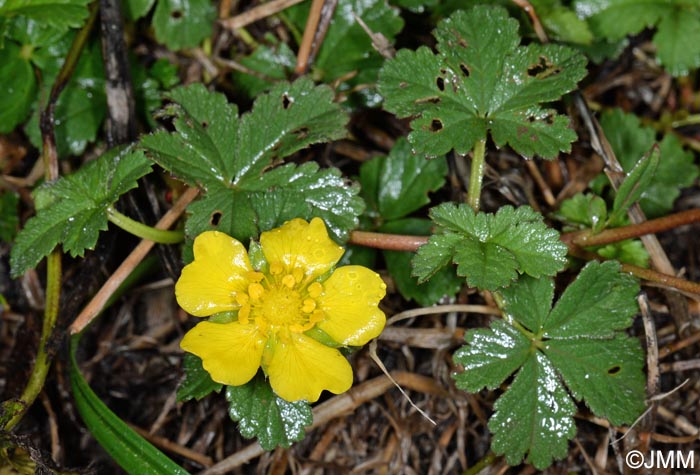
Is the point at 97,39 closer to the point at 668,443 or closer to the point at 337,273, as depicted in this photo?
the point at 337,273

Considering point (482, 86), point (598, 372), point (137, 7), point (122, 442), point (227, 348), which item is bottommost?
point (122, 442)

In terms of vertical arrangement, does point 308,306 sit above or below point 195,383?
above

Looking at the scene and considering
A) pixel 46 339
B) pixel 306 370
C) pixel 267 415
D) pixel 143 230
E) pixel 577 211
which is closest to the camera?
pixel 306 370

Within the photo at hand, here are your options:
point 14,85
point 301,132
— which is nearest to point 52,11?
point 14,85

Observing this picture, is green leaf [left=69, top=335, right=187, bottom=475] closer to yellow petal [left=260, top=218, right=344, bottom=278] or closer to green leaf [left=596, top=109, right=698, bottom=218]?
yellow petal [left=260, top=218, right=344, bottom=278]

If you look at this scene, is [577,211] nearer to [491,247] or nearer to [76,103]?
[491,247]

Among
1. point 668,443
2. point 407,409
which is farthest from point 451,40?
point 668,443
